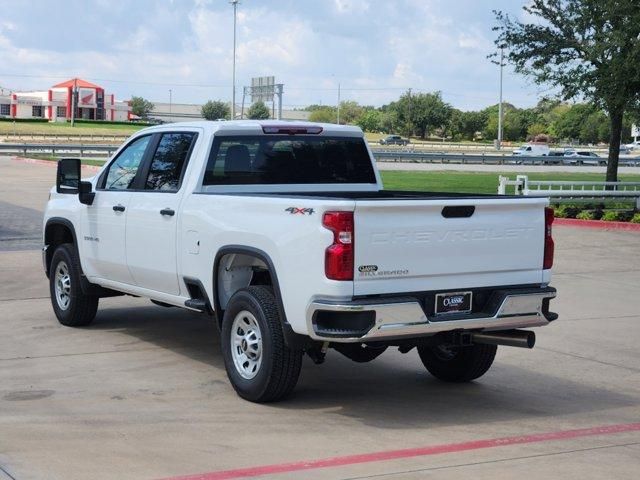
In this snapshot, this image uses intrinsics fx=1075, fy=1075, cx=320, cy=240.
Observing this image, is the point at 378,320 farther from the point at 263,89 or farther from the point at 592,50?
the point at 263,89

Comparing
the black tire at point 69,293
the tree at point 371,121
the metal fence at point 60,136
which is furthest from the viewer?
the tree at point 371,121

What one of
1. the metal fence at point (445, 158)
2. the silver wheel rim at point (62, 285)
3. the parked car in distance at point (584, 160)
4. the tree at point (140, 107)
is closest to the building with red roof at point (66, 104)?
the tree at point (140, 107)

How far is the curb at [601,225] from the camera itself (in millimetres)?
23016

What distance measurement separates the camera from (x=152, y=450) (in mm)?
6508

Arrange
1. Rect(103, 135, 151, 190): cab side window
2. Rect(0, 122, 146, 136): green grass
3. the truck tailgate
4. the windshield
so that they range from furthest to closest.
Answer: Rect(0, 122, 146, 136): green grass → Rect(103, 135, 151, 190): cab side window → the windshield → the truck tailgate

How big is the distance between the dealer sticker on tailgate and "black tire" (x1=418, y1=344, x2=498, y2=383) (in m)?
0.92

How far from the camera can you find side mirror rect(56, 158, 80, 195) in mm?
10305

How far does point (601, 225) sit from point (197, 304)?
16.6 metres

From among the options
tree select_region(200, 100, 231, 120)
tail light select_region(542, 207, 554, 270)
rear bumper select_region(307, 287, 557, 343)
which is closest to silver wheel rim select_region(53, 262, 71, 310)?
rear bumper select_region(307, 287, 557, 343)

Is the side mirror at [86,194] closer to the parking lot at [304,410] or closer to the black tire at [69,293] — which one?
the black tire at [69,293]

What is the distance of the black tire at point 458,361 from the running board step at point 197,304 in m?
1.76

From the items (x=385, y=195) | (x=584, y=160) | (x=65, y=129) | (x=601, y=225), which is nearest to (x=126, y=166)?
(x=385, y=195)

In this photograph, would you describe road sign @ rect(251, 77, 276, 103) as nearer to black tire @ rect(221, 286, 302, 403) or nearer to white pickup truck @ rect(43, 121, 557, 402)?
white pickup truck @ rect(43, 121, 557, 402)

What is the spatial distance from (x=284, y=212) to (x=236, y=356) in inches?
49.8
